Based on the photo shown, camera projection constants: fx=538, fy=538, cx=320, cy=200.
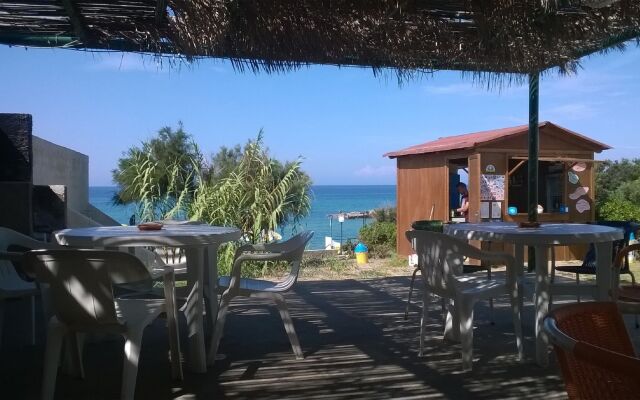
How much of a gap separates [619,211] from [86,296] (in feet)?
33.0

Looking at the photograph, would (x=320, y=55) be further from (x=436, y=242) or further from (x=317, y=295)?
(x=317, y=295)

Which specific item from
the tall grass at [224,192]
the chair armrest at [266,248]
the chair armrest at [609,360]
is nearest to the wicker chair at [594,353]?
the chair armrest at [609,360]

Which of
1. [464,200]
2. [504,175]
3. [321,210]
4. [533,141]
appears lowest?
[321,210]

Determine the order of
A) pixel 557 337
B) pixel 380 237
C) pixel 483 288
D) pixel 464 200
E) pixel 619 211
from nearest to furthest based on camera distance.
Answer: pixel 557 337
pixel 483 288
pixel 464 200
pixel 619 211
pixel 380 237

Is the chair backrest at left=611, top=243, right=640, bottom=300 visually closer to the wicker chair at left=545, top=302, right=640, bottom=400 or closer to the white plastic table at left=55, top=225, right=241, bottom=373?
the wicker chair at left=545, top=302, right=640, bottom=400

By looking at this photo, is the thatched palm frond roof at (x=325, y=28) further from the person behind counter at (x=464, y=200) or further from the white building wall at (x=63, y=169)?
the person behind counter at (x=464, y=200)

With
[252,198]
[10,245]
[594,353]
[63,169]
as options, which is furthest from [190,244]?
[63,169]

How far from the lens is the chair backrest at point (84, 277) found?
2.18 metres

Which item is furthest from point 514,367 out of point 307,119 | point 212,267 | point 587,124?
point 307,119

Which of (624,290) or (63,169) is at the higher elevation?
(63,169)

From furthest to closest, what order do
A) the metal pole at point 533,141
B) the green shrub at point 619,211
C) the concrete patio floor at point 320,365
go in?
the green shrub at point 619,211
the metal pole at point 533,141
the concrete patio floor at point 320,365

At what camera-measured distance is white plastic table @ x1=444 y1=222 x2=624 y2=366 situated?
3.00 m

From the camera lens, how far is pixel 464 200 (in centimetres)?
938

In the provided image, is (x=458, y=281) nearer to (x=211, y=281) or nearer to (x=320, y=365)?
(x=320, y=365)
